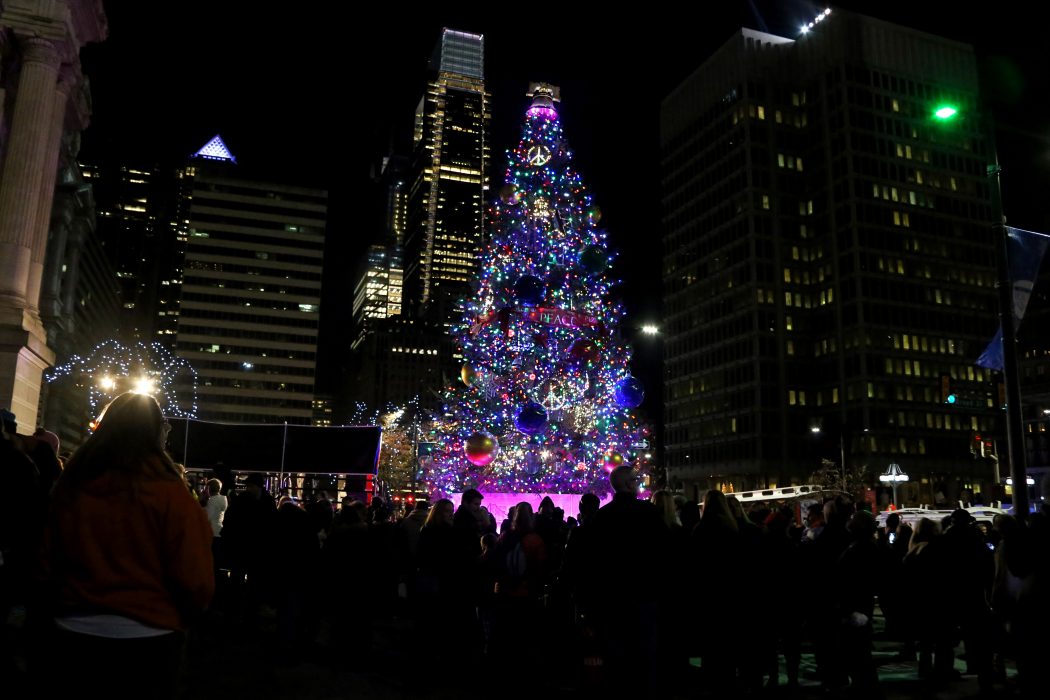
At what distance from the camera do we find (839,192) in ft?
304

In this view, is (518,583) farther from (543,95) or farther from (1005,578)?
(543,95)

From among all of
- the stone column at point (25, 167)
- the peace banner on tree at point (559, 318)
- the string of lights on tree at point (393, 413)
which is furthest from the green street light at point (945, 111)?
the string of lights on tree at point (393, 413)

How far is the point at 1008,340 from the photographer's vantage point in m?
12.9

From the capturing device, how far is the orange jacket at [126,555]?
10.2ft

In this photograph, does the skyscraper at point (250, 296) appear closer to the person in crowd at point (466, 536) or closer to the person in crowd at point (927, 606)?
the person in crowd at point (466, 536)

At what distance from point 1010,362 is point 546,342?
12.8 meters

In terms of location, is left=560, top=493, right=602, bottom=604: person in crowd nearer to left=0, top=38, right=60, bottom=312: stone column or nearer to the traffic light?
the traffic light

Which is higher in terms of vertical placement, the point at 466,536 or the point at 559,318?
the point at 559,318

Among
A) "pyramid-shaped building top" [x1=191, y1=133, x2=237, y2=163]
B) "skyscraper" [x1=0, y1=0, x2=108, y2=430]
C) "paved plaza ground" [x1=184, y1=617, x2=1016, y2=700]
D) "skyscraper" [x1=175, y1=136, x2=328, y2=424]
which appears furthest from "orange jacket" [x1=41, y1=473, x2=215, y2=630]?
"pyramid-shaped building top" [x1=191, y1=133, x2=237, y2=163]

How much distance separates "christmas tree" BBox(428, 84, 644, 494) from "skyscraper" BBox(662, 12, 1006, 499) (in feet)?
226

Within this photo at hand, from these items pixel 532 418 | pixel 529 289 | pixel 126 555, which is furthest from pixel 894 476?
pixel 126 555

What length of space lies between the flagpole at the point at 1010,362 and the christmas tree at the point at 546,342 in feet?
35.1

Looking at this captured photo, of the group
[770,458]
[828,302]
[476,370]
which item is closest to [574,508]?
[476,370]

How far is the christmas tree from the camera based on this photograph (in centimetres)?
2322
